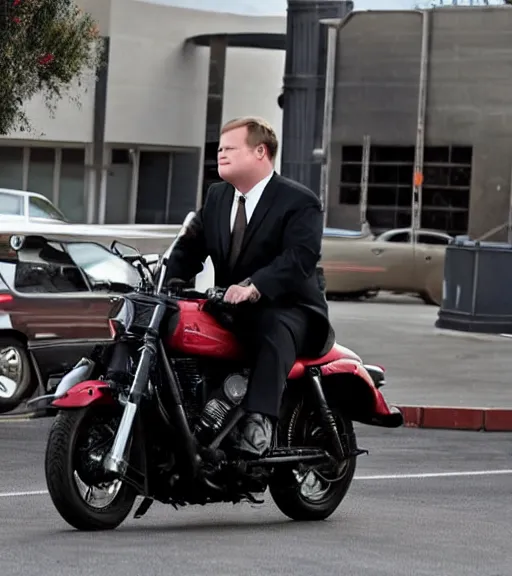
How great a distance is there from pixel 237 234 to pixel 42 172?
40933 millimetres

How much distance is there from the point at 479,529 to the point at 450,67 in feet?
109

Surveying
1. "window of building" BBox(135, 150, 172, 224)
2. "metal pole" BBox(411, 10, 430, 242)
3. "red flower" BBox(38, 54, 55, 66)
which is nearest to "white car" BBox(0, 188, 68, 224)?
"red flower" BBox(38, 54, 55, 66)

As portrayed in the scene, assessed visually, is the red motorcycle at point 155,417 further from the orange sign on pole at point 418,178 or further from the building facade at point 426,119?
the building facade at point 426,119

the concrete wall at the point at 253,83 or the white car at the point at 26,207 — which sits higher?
the concrete wall at the point at 253,83

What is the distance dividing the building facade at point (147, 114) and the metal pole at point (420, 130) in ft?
28.6

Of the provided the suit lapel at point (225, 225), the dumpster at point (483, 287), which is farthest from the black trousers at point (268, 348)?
the dumpster at point (483, 287)

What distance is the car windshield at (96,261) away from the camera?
14.8 metres

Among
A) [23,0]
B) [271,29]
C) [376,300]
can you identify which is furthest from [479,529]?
[271,29]

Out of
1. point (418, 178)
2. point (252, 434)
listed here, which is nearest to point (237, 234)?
point (252, 434)

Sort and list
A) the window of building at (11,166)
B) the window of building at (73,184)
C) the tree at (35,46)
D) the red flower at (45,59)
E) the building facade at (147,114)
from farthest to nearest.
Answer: the window of building at (73,184), the window of building at (11,166), the building facade at (147,114), the red flower at (45,59), the tree at (35,46)

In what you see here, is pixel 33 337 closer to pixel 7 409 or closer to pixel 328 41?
pixel 7 409

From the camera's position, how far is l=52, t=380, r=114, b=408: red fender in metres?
7.27

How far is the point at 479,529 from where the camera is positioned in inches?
318

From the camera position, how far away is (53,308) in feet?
46.9
